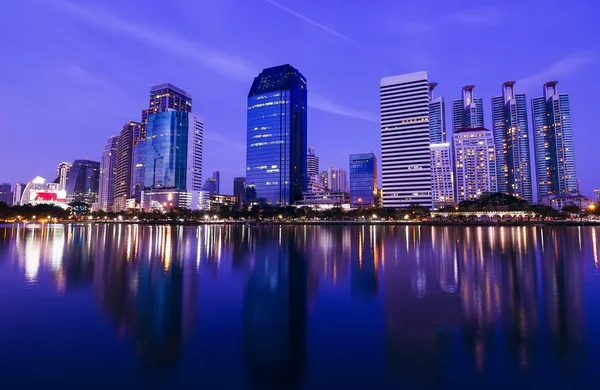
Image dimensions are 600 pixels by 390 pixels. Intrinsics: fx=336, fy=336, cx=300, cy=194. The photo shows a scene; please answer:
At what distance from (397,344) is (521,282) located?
12.7 m

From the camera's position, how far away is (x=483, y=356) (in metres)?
9.39

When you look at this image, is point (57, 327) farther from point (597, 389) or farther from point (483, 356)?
point (597, 389)

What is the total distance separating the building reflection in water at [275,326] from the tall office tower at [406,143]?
15513cm

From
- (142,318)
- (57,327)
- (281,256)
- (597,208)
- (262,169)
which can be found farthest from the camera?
(262,169)

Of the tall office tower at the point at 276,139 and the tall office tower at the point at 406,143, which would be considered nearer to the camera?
the tall office tower at the point at 406,143

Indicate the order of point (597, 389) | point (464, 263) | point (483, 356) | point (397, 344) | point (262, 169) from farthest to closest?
1. point (262, 169)
2. point (464, 263)
3. point (397, 344)
4. point (483, 356)
5. point (597, 389)

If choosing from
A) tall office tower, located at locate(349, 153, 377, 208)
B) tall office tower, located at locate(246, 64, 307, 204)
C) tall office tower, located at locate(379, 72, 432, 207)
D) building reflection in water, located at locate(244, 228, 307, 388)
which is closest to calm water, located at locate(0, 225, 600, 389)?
building reflection in water, located at locate(244, 228, 307, 388)

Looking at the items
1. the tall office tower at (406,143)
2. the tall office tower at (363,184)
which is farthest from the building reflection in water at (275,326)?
the tall office tower at (363,184)

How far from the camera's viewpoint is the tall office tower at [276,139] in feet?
613

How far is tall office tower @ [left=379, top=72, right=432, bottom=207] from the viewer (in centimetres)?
16688

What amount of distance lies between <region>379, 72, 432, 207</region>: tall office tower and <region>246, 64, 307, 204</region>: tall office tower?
4992 centimetres

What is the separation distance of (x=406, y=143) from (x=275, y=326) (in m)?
171

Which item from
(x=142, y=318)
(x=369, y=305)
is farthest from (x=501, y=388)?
(x=142, y=318)

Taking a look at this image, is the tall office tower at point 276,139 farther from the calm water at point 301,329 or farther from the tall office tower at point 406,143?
the calm water at point 301,329
